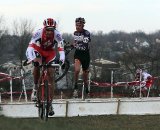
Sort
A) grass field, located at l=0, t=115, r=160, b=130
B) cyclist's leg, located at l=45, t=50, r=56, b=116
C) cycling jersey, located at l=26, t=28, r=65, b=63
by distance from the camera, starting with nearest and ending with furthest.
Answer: grass field, located at l=0, t=115, r=160, b=130 < cyclist's leg, located at l=45, t=50, r=56, b=116 < cycling jersey, located at l=26, t=28, r=65, b=63

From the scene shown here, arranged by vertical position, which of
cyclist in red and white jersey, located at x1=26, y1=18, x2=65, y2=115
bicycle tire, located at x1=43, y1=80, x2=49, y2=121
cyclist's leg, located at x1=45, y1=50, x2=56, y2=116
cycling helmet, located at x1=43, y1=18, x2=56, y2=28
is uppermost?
cycling helmet, located at x1=43, y1=18, x2=56, y2=28

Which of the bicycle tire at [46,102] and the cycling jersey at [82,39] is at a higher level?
the cycling jersey at [82,39]

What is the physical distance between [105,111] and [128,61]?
193 ft

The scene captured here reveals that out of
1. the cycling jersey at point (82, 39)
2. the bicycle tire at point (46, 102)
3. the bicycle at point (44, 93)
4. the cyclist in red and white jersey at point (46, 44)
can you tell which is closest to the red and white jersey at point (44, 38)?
the cyclist in red and white jersey at point (46, 44)

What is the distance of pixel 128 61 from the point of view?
71062 millimetres

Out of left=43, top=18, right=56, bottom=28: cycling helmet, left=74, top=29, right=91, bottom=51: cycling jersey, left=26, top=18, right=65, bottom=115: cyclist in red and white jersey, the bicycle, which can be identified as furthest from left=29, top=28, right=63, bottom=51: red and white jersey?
left=74, top=29, right=91, bottom=51: cycling jersey

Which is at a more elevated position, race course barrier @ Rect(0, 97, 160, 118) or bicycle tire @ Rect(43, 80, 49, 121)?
bicycle tire @ Rect(43, 80, 49, 121)

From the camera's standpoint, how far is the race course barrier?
12453mm

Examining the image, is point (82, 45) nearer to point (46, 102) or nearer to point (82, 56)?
point (82, 56)

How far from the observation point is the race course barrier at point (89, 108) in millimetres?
12453

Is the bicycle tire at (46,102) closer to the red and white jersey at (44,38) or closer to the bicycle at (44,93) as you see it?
the bicycle at (44,93)

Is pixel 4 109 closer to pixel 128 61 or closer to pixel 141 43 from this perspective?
pixel 128 61

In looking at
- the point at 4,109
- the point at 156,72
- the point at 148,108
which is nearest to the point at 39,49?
the point at 4,109

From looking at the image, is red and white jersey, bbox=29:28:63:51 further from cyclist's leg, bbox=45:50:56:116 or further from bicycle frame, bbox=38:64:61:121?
bicycle frame, bbox=38:64:61:121
